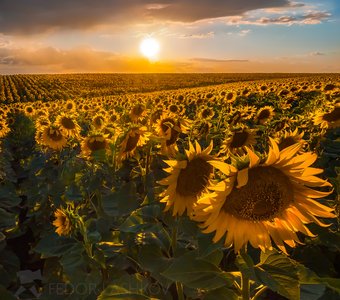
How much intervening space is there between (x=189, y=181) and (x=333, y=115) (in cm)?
631

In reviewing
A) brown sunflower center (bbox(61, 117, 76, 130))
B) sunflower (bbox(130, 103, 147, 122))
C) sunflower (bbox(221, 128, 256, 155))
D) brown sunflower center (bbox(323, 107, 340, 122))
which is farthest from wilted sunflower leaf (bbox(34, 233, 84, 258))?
brown sunflower center (bbox(323, 107, 340, 122))

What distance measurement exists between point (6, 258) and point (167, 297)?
296cm

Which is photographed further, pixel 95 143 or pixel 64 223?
pixel 95 143

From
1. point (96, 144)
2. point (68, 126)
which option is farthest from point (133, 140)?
point (68, 126)

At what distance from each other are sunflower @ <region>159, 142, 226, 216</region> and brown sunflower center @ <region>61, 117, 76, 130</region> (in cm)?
657

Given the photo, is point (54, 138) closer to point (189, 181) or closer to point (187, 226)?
point (189, 181)

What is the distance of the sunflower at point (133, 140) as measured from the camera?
4.31 metres

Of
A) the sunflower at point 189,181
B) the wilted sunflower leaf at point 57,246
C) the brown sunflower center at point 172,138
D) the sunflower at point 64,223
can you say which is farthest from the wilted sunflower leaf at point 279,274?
the brown sunflower center at point 172,138

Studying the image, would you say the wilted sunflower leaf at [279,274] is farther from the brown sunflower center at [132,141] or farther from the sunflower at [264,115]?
the sunflower at [264,115]

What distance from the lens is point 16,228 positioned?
22.6 ft

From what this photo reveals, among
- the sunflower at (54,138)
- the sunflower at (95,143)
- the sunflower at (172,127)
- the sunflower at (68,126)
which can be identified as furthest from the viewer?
the sunflower at (68,126)

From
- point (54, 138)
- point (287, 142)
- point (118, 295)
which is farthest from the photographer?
point (54, 138)

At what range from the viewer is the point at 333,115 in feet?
26.8

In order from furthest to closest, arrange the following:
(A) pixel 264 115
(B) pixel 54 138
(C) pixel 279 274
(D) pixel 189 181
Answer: (A) pixel 264 115, (B) pixel 54 138, (D) pixel 189 181, (C) pixel 279 274
